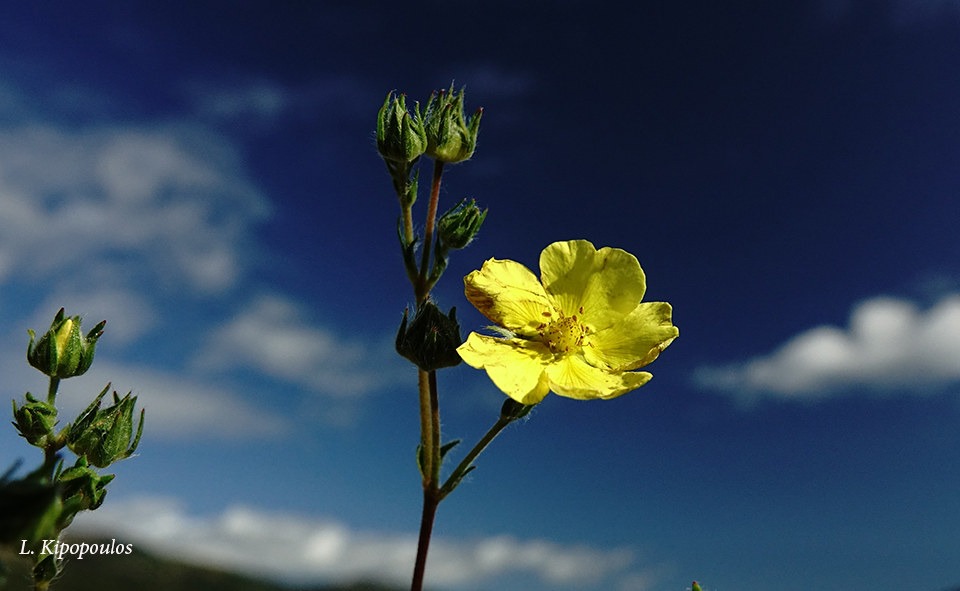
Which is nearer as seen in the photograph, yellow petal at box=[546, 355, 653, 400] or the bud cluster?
the bud cluster

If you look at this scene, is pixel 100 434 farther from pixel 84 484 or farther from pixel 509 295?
pixel 509 295

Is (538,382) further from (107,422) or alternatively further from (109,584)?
(109,584)

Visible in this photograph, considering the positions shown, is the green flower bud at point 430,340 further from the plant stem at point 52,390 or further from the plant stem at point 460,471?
the plant stem at point 52,390

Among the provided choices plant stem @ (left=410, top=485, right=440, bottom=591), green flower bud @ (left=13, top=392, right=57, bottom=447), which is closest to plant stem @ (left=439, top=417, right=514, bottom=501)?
plant stem @ (left=410, top=485, right=440, bottom=591)

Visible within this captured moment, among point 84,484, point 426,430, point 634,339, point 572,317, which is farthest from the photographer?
point 572,317

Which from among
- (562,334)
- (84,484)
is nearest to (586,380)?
(562,334)

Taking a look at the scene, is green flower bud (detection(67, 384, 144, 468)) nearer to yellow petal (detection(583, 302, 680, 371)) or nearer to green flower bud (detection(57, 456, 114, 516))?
green flower bud (detection(57, 456, 114, 516))

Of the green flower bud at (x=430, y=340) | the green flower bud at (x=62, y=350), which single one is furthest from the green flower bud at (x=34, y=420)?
the green flower bud at (x=430, y=340)
